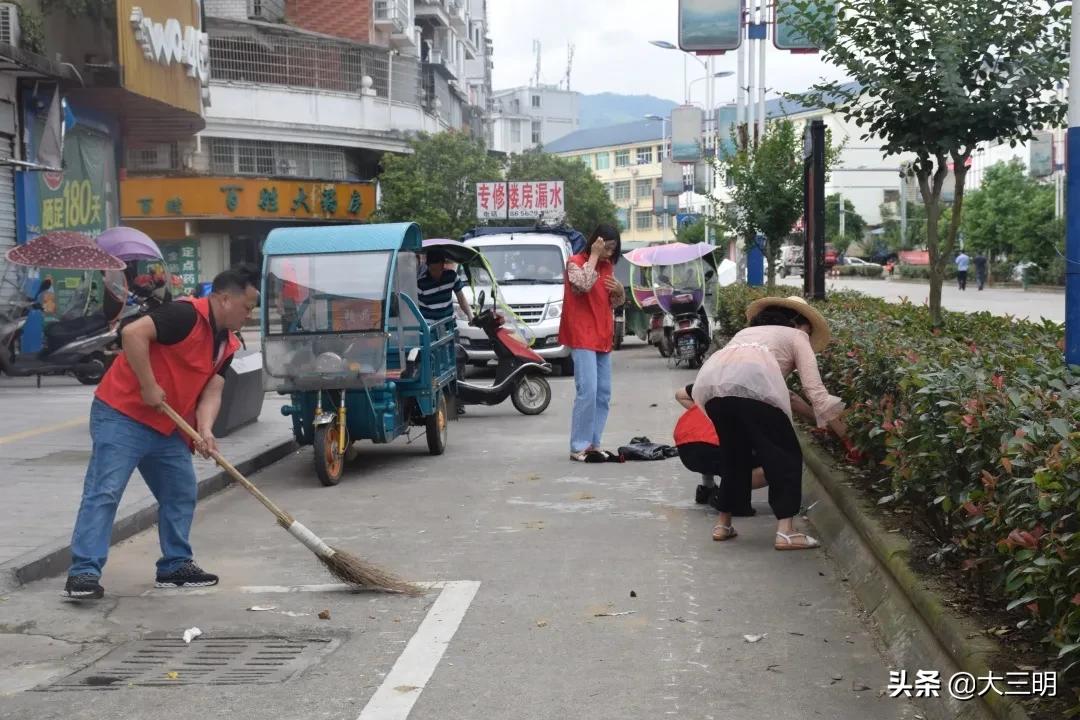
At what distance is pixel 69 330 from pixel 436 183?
23.1 meters

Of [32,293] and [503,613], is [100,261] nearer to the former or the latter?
[32,293]

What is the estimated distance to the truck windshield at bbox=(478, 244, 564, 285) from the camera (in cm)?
2112

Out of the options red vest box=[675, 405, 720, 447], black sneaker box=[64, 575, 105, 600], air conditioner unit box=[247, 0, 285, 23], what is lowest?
black sneaker box=[64, 575, 105, 600]

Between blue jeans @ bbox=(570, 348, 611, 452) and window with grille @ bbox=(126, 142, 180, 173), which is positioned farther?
window with grille @ bbox=(126, 142, 180, 173)

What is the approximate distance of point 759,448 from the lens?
728 centimetres

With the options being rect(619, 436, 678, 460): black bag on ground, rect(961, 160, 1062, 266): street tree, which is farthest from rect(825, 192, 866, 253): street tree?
rect(619, 436, 678, 460): black bag on ground

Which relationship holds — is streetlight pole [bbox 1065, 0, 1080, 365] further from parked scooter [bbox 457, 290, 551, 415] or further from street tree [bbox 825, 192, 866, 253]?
street tree [bbox 825, 192, 866, 253]

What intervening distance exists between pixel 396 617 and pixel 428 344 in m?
5.30

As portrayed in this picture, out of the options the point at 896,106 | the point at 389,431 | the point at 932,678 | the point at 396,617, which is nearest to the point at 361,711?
the point at 396,617

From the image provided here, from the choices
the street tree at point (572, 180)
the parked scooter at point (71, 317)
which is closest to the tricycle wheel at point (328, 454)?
the parked scooter at point (71, 317)

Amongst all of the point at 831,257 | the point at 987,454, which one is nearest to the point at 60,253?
the point at 987,454

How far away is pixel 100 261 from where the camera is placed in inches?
693

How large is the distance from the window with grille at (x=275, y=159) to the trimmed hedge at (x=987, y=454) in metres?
35.5

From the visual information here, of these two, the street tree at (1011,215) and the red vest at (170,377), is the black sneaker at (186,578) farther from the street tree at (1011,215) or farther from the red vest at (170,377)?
the street tree at (1011,215)
